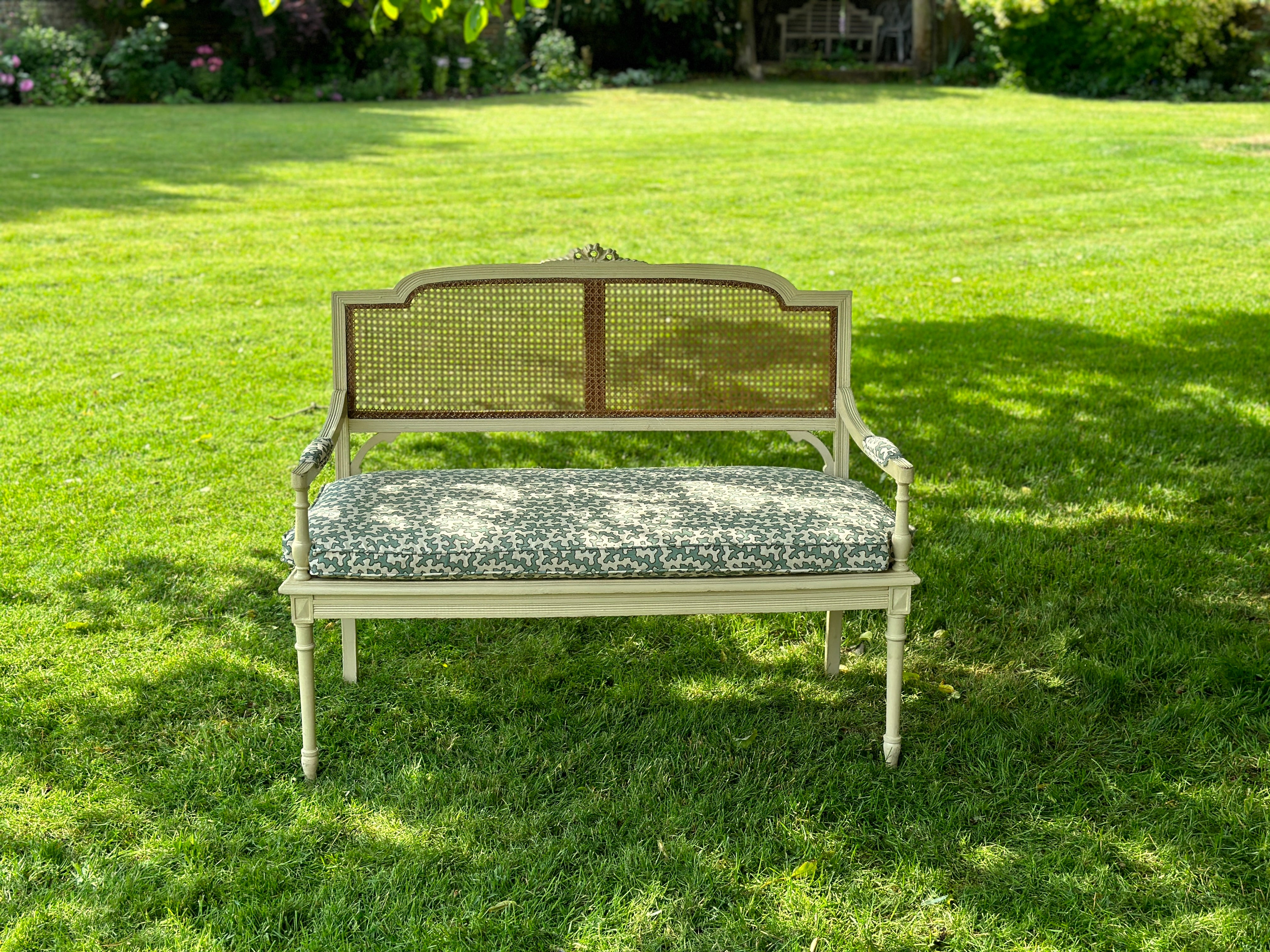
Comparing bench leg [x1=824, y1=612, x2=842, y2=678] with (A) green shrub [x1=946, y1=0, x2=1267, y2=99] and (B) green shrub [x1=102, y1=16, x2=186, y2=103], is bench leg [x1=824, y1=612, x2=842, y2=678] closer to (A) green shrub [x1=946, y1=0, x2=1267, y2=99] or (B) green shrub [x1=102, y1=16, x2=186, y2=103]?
(B) green shrub [x1=102, y1=16, x2=186, y2=103]

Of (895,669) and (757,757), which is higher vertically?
(895,669)

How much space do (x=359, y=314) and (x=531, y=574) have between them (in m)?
1.12

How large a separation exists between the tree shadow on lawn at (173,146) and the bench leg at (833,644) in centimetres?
944

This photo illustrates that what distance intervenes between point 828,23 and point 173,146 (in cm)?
1575

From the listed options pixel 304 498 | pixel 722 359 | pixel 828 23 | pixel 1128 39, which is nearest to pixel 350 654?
pixel 304 498

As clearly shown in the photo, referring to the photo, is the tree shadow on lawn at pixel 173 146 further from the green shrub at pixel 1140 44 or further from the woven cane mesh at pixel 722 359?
the green shrub at pixel 1140 44

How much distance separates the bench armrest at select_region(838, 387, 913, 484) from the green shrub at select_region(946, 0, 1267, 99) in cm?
1934

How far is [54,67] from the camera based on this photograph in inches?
767

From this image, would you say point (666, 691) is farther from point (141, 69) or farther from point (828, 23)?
point (828, 23)

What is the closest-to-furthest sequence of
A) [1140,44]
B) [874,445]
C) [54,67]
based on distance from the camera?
[874,445]
[54,67]
[1140,44]

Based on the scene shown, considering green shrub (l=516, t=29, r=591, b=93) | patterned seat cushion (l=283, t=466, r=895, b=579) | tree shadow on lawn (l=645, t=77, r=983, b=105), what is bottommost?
patterned seat cushion (l=283, t=466, r=895, b=579)

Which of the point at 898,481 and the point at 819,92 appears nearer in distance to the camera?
the point at 898,481

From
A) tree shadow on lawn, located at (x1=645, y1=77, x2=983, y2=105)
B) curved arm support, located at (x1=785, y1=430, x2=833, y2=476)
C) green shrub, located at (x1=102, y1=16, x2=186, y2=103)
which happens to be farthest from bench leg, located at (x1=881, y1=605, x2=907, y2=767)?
green shrub, located at (x1=102, y1=16, x2=186, y2=103)

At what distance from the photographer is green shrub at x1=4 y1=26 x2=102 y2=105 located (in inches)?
753
